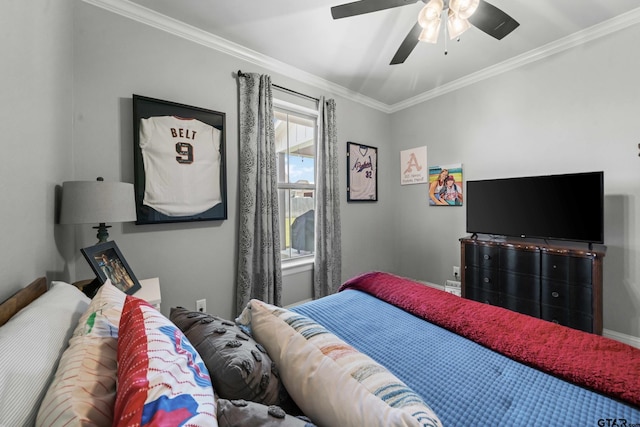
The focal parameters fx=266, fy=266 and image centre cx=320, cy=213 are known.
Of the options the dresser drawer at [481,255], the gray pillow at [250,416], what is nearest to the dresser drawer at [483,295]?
the dresser drawer at [481,255]

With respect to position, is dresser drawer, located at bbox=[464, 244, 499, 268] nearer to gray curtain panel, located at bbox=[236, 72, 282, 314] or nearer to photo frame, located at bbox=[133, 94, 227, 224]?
gray curtain panel, located at bbox=[236, 72, 282, 314]

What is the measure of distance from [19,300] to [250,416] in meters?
0.88

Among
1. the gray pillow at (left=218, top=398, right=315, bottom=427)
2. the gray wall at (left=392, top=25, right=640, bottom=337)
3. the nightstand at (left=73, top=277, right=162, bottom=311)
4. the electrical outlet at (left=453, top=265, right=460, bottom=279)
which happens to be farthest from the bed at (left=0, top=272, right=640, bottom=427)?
the electrical outlet at (left=453, top=265, right=460, bottom=279)

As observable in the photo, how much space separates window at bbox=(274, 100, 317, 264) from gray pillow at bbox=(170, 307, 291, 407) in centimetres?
211

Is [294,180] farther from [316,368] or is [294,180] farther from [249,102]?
[316,368]

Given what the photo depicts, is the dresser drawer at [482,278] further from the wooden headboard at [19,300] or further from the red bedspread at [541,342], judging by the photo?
the wooden headboard at [19,300]

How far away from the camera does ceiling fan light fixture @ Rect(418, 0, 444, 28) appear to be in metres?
1.54

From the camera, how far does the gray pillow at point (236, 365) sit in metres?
0.71

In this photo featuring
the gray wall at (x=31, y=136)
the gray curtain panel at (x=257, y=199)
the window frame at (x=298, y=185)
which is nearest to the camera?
the gray wall at (x=31, y=136)

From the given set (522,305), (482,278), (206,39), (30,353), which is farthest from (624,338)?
(206,39)

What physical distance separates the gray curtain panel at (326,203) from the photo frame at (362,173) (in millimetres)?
354

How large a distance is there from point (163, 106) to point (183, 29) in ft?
2.24

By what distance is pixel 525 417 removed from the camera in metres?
0.80

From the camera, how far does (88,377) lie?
61 cm
